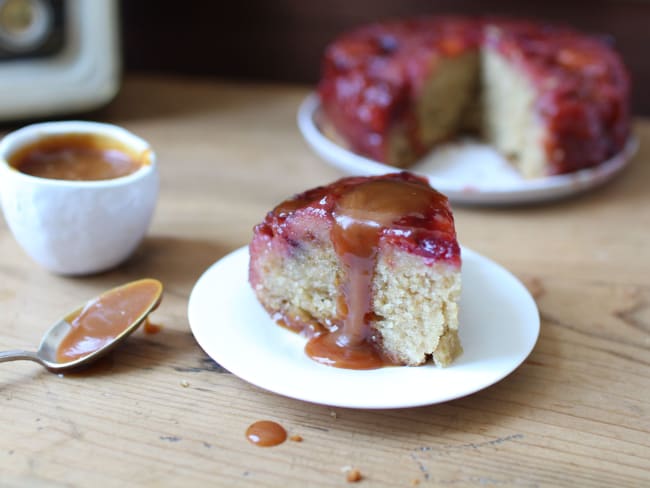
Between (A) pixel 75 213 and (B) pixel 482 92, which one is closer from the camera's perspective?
(A) pixel 75 213

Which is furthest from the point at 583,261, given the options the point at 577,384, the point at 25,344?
the point at 25,344

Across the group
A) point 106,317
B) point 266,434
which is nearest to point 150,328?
point 106,317

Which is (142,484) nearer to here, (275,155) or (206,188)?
(206,188)

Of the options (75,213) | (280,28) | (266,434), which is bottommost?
(266,434)

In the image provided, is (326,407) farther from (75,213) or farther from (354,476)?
(75,213)

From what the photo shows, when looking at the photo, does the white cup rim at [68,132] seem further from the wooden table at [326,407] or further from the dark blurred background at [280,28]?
the dark blurred background at [280,28]

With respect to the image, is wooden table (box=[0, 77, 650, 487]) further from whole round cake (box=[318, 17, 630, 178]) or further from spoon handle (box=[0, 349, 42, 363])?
whole round cake (box=[318, 17, 630, 178])

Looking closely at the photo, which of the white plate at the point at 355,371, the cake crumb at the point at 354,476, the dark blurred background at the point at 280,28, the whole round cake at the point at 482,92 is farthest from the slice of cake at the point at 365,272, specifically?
the dark blurred background at the point at 280,28
